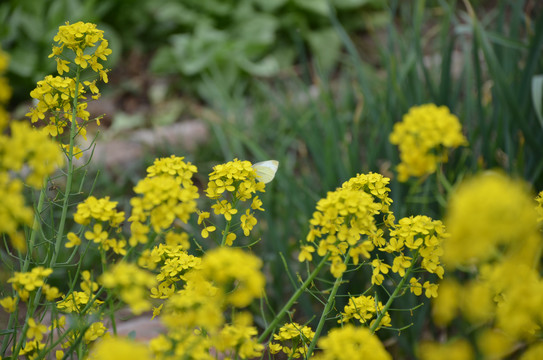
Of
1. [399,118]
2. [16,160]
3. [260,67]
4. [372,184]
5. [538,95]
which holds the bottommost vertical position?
[260,67]

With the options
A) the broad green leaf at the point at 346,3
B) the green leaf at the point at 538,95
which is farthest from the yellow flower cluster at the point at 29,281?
the broad green leaf at the point at 346,3

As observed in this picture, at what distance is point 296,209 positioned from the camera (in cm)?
224

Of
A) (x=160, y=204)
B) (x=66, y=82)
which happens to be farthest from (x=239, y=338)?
(x=66, y=82)

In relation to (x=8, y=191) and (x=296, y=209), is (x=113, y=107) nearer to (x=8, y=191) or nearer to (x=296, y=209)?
(x=296, y=209)

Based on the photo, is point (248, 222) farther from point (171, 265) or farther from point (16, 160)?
point (16, 160)

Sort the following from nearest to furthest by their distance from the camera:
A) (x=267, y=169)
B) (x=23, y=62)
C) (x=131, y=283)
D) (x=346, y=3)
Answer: (x=131, y=283), (x=267, y=169), (x=23, y=62), (x=346, y=3)

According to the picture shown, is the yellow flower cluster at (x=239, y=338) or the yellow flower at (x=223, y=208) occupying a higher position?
the yellow flower at (x=223, y=208)

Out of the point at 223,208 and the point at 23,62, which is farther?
the point at 23,62

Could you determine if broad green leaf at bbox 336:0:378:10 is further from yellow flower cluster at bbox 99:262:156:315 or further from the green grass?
yellow flower cluster at bbox 99:262:156:315

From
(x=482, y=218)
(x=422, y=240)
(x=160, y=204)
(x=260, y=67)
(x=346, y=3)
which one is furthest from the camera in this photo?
(x=346, y=3)

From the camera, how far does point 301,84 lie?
2.76 metres

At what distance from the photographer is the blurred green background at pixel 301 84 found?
6.75 ft

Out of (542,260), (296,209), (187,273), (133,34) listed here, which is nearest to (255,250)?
(296,209)

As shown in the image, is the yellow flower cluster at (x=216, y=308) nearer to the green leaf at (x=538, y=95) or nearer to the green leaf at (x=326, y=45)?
the green leaf at (x=538, y=95)
